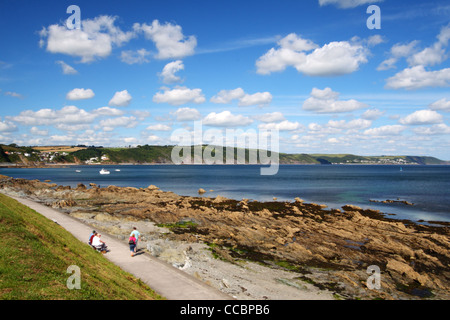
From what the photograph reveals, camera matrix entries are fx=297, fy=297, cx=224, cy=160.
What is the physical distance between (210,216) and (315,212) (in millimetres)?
16919

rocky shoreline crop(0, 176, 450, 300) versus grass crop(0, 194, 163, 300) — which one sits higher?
grass crop(0, 194, 163, 300)

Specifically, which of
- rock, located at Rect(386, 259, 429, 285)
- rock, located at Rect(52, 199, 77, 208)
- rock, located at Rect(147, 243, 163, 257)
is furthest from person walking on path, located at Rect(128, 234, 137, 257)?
rock, located at Rect(52, 199, 77, 208)

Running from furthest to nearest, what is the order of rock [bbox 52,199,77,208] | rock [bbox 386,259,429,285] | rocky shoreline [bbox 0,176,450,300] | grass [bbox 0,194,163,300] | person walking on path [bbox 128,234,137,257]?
rock [bbox 52,199,77,208] < person walking on path [bbox 128,234,137,257] < rock [bbox 386,259,429,285] < rocky shoreline [bbox 0,176,450,300] < grass [bbox 0,194,163,300]

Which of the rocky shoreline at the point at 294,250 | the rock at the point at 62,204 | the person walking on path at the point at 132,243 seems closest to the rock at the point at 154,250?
the rocky shoreline at the point at 294,250

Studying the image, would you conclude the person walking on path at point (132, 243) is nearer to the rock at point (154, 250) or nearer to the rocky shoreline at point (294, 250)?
the rock at point (154, 250)

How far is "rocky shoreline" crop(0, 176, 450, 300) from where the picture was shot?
19.1m

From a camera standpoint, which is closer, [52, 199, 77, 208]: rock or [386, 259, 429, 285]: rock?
[386, 259, 429, 285]: rock

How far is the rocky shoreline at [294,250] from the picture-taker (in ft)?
62.5

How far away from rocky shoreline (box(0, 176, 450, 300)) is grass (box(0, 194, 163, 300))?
6.22 m

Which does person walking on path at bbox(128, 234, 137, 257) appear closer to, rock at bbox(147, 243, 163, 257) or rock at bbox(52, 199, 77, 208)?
rock at bbox(147, 243, 163, 257)

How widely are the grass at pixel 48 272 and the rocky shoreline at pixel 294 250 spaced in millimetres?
6221
